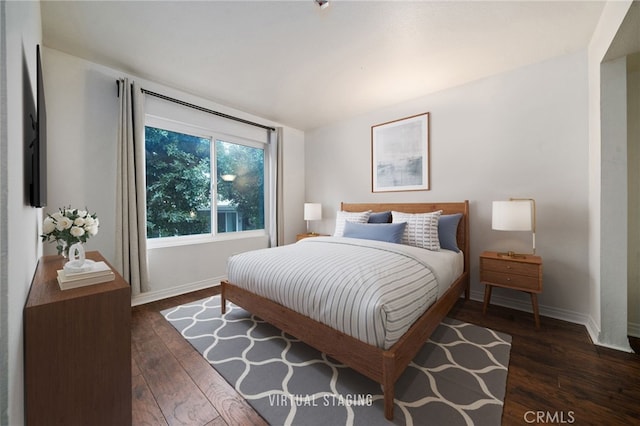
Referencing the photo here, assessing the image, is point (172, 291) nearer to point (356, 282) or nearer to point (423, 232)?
point (356, 282)

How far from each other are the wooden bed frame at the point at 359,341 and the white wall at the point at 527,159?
0.84 metres

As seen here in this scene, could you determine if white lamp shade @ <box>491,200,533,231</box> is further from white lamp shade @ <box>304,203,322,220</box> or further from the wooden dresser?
the wooden dresser

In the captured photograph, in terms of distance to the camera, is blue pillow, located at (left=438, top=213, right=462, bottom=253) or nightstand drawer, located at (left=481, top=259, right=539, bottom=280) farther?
blue pillow, located at (left=438, top=213, right=462, bottom=253)

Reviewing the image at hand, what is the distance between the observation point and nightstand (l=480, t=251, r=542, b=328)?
2162mm

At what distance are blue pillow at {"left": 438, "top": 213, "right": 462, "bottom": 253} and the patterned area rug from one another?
83cm

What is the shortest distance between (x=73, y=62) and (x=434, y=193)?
13.6 feet

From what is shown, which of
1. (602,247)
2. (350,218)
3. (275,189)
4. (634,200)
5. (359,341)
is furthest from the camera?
(275,189)

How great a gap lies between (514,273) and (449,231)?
0.68 metres

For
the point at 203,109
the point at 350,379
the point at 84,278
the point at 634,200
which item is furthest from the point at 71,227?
the point at 634,200

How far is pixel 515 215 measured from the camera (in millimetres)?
2219

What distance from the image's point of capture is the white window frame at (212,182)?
120 inches

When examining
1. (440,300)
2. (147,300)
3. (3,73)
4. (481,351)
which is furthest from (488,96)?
(147,300)
